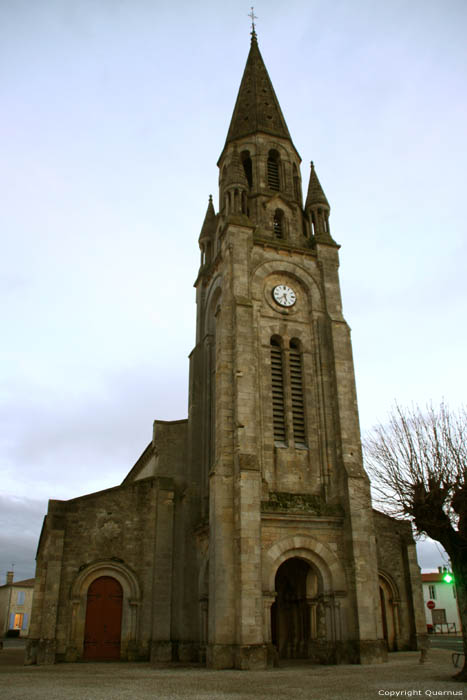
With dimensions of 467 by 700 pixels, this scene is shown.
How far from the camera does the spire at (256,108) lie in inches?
1202

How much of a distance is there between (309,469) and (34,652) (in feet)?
40.4

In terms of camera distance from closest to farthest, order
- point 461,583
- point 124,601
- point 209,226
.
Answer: point 461,583 → point 124,601 → point 209,226

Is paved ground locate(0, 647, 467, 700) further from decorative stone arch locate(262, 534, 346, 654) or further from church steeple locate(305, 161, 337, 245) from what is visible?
church steeple locate(305, 161, 337, 245)

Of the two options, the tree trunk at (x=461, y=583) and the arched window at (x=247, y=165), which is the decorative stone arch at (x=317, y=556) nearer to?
the tree trunk at (x=461, y=583)

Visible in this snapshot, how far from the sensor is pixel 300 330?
979 inches

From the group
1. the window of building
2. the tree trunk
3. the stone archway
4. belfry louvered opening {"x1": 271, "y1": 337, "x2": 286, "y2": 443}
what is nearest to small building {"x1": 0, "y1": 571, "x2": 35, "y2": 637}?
the window of building

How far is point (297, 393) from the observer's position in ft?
78.0

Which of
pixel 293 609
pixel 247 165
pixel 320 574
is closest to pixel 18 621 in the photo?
pixel 293 609

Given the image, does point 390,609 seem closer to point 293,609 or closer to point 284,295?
point 293,609

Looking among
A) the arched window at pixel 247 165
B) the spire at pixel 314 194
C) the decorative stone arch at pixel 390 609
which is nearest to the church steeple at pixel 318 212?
the spire at pixel 314 194

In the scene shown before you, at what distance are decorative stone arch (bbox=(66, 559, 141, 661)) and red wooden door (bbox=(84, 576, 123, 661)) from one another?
189mm

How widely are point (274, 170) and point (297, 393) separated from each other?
12.6m

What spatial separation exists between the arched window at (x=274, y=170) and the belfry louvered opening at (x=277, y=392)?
9107 mm

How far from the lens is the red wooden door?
2239 cm
